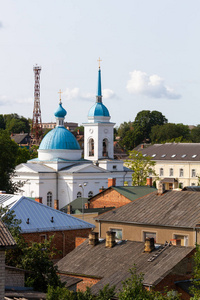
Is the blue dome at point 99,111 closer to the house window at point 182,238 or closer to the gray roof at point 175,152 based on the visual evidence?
the gray roof at point 175,152

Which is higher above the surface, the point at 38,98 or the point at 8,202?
the point at 38,98

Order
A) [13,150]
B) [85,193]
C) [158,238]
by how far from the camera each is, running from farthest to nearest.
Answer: [85,193], [13,150], [158,238]

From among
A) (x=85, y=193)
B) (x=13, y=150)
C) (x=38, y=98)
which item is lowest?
(x=85, y=193)

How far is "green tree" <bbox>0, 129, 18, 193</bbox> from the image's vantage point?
54406mm

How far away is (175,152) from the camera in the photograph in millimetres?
100062

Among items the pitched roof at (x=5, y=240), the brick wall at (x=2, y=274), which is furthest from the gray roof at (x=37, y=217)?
the pitched roof at (x=5, y=240)


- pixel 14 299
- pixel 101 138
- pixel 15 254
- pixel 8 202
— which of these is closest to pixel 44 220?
pixel 8 202

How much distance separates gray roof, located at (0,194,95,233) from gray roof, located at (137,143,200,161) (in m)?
62.7

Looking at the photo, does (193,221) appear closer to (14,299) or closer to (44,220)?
(44,220)

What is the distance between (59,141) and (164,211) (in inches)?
1727

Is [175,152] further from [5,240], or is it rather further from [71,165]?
[5,240]

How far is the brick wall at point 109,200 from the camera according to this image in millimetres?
49875

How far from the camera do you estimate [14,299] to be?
1878 centimetres

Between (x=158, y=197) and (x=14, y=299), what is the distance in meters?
16.0
